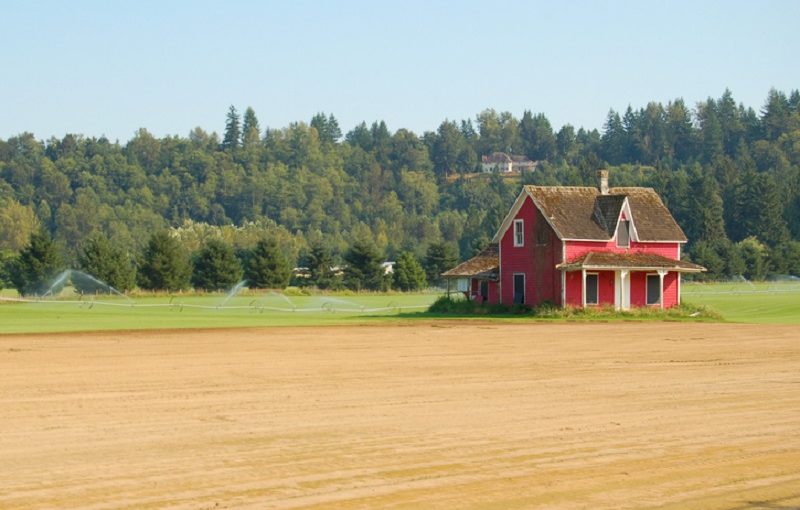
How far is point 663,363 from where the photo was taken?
30.7 metres

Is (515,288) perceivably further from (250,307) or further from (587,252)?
(250,307)

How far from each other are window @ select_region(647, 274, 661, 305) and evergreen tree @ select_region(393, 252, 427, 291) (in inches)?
1822

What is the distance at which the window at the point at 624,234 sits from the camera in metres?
65.4

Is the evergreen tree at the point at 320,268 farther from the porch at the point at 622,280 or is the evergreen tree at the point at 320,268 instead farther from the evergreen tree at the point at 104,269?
the porch at the point at 622,280

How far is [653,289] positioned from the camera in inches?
2525

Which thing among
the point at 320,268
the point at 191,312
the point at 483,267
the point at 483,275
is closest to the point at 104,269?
the point at 320,268

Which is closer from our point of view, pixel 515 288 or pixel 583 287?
pixel 583 287

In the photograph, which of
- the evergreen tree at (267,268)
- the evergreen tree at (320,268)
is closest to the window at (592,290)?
the evergreen tree at (267,268)

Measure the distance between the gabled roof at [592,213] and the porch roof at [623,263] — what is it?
3.93ft

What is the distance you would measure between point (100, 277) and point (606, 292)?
45552 mm

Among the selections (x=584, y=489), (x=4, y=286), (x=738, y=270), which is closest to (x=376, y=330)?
(x=584, y=489)

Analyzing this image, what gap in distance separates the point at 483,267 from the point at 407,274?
37544 millimetres


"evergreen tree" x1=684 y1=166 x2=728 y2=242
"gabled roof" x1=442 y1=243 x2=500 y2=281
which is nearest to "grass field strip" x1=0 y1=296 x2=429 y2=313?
"gabled roof" x1=442 y1=243 x2=500 y2=281

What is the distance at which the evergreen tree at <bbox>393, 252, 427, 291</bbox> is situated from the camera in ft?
358
